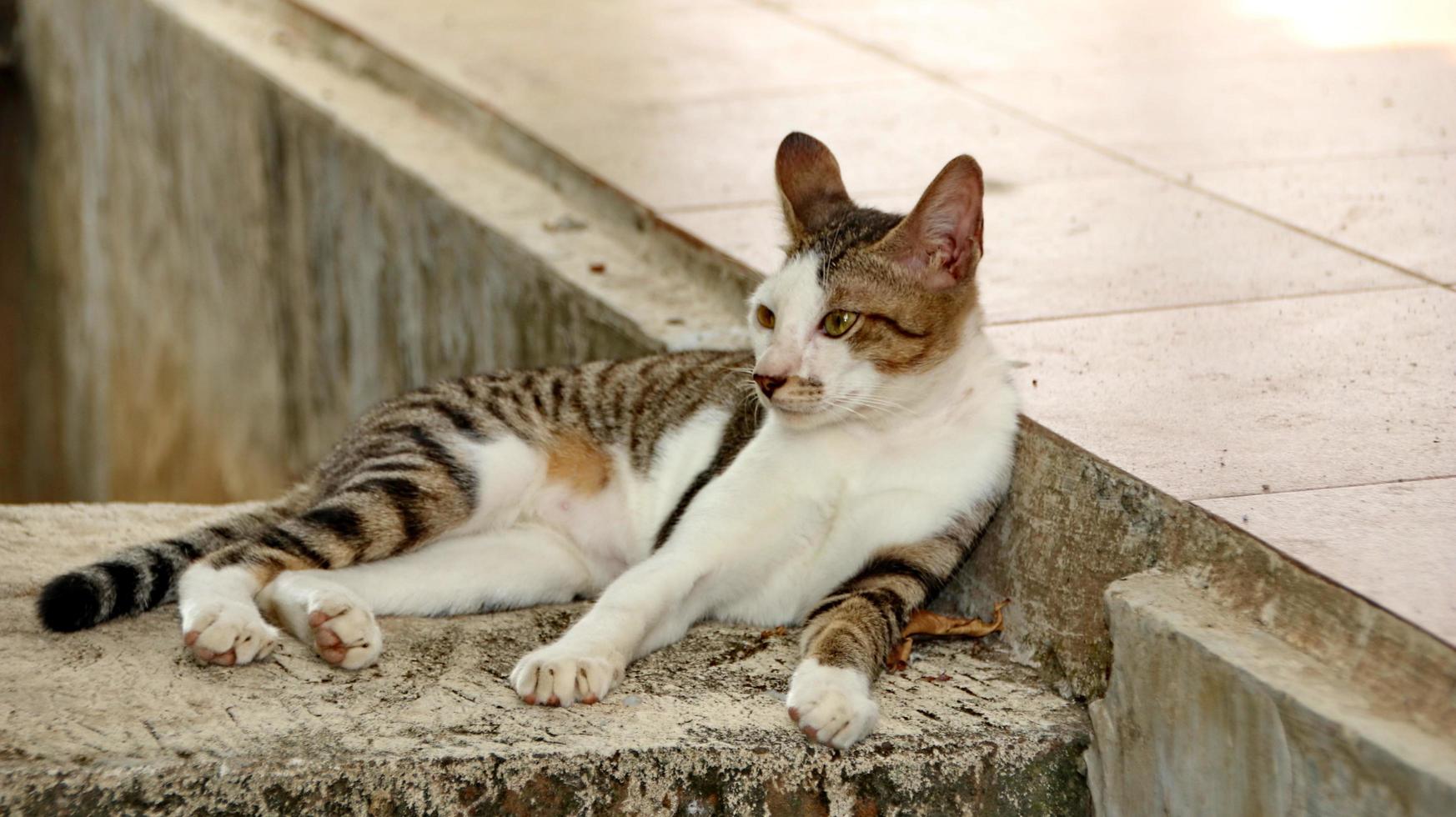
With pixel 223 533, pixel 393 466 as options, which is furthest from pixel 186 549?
pixel 393 466

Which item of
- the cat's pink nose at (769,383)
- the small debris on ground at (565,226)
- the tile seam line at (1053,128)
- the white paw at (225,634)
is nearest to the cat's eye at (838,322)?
the cat's pink nose at (769,383)

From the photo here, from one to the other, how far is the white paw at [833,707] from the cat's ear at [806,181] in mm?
1153

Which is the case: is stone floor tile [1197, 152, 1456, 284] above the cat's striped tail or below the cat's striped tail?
above

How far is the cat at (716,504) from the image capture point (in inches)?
137

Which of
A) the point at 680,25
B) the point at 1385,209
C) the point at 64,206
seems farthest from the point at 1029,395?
the point at 64,206

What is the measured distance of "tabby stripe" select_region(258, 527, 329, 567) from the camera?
152 inches

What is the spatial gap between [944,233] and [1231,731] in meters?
1.23

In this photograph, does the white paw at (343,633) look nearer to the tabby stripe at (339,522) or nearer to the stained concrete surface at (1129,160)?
the tabby stripe at (339,522)

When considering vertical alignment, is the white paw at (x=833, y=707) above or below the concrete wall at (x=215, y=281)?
above

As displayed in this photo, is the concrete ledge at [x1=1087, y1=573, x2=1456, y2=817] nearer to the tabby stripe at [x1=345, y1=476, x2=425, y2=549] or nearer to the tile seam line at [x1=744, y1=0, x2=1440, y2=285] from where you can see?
the tabby stripe at [x1=345, y1=476, x2=425, y2=549]

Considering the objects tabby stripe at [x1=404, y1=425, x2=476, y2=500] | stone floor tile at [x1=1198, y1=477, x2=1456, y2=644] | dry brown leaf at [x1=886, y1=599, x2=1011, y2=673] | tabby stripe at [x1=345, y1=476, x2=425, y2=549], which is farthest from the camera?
tabby stripe at [x1=404, y1=425, x2=476, y2=500]

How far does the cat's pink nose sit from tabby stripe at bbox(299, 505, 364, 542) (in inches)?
41.7

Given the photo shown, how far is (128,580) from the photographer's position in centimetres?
370

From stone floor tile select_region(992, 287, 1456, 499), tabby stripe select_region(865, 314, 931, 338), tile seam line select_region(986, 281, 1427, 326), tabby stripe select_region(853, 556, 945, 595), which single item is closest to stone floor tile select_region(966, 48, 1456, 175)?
tile seam line select_region(986, 281, 1427, 326)
